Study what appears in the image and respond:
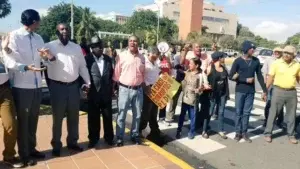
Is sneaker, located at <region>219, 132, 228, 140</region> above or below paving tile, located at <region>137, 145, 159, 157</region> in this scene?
below

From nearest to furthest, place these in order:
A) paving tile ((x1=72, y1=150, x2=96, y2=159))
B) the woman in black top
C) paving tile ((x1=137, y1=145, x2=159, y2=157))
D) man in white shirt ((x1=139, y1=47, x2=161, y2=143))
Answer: paving tile ((x1=72, y1=150, x2=96, y2=159)) < paving tile ((x1=137, y1=145, x2=159, y2=157)) < man in white shirt ((x1=139, y1=47, x2=161, y2=143)) < the woman in black top

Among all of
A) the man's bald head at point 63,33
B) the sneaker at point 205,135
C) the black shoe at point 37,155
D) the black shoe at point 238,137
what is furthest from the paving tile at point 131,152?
the black shoe at point 238,137

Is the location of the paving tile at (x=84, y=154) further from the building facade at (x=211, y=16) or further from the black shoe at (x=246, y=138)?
the building facade at (x=211, y=16)

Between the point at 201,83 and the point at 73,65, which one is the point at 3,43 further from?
A: the point at 201,83

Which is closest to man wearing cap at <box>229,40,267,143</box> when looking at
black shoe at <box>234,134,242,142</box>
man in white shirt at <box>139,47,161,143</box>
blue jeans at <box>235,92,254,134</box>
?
blue jeans at <box>235,92,254,134</box>

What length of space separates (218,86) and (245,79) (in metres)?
0.57

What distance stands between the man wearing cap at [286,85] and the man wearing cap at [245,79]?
251 millimetres

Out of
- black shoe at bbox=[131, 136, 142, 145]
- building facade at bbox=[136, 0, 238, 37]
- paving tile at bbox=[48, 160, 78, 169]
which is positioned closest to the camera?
paving tile at bbox=[48, 160, 78, 169]

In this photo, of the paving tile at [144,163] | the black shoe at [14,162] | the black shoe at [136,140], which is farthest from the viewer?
the black shoe at [136,140]

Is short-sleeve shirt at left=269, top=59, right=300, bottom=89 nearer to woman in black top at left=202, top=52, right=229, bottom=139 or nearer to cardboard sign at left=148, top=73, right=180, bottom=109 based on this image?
woman in black top at left=202, top=52, right=229, bottom=139

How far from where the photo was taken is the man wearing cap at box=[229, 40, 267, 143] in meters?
6.03

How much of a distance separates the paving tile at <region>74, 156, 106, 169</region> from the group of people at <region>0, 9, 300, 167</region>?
0.37 meters

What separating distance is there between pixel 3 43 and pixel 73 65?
976mm

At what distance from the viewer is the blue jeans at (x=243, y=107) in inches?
241
